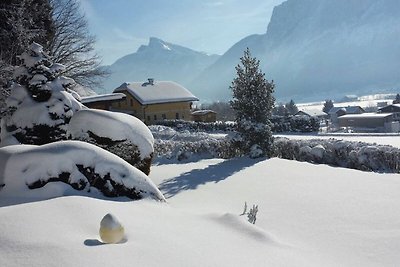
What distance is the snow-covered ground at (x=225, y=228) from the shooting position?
4340mm

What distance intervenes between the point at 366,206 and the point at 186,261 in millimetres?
6147

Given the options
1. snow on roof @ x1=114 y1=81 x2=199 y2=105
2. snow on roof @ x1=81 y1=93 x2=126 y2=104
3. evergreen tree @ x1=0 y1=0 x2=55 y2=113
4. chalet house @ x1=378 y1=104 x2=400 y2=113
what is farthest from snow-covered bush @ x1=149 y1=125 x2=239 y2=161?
chalet house @ x1=378 y1=104 x2=400 y2=113

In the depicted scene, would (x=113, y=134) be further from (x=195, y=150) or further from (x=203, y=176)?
(x=195, y=150)

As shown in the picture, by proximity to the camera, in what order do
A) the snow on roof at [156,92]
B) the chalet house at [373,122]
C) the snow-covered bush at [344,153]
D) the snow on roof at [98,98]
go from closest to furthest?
the snow-covered bush at [344,153]
the snow on roof at [98,98]
the snow on roof at [156,92]
the chalet house at [373,122]

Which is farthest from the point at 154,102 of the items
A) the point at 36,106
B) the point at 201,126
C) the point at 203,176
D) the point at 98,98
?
the point at 36,106

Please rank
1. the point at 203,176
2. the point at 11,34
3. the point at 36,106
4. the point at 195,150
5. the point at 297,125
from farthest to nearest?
the point at 297,125 → the point at 195,150 → the point at 11,34 → the point at 203,176 → the point at 36,106

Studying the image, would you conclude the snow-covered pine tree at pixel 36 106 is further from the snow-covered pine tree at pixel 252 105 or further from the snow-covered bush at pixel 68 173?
the snow-covered pine tree at pixel 252 105

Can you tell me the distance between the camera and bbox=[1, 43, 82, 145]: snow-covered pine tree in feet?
38.3

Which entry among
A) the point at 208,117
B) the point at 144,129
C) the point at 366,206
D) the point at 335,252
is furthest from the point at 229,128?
the point at 335,252

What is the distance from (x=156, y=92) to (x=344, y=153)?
3263cm

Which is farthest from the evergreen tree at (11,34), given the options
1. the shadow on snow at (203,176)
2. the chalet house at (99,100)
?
the chalet house at (99,100)

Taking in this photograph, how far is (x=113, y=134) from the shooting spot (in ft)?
35.5

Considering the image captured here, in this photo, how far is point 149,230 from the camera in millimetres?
5371

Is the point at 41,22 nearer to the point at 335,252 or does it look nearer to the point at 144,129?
the point at 144,129
